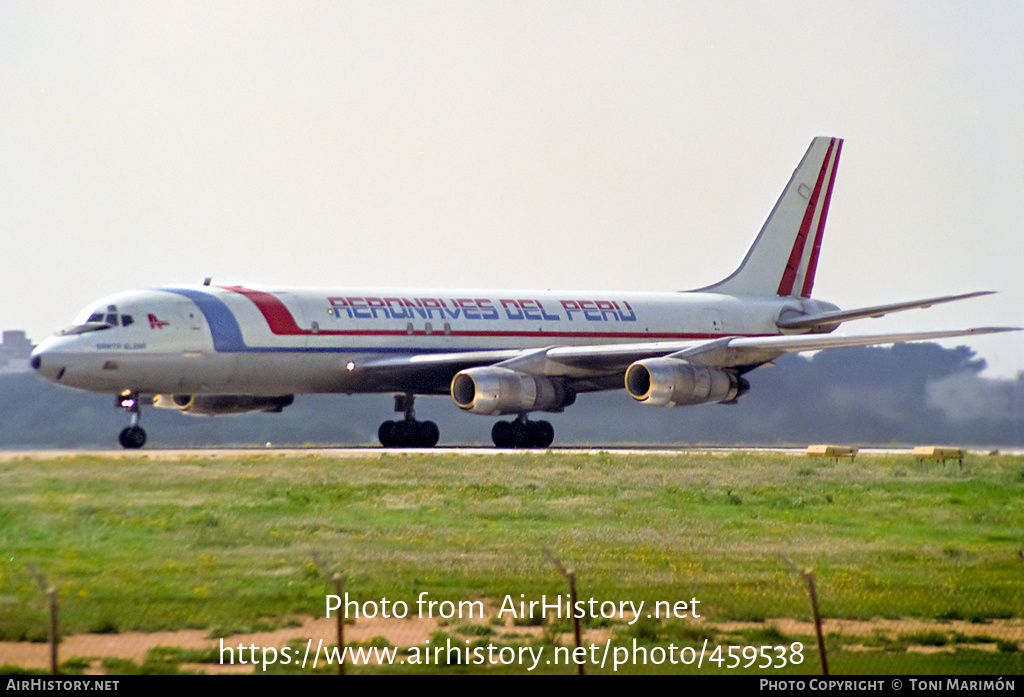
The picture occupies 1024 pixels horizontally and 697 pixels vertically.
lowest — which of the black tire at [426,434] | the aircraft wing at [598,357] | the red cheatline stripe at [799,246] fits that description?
the black tire at [426,434]

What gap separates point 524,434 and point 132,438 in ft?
33.5

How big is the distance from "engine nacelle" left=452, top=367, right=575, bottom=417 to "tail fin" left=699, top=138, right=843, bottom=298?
12.2m

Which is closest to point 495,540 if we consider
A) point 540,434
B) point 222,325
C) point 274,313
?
point 222,325

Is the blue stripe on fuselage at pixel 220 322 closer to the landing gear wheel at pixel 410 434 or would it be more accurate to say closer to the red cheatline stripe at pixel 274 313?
the red cheatline stripe at pixel 274 313

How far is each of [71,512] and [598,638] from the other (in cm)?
959

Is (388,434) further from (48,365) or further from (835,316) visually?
(835,316)

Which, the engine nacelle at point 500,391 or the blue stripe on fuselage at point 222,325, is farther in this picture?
the engine nacelle at point 500,391

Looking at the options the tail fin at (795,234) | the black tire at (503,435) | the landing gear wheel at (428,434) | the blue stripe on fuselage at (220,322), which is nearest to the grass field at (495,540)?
the blue stripe on fuselage at (220,322)

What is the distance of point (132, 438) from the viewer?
3400 centimetres

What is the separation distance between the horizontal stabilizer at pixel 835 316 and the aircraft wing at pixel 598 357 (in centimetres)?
408

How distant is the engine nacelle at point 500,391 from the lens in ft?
115

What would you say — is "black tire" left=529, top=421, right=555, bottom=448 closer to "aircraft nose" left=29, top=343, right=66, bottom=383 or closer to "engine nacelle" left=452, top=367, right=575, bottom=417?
"engine nacelle" left=452, top=367, right=575, bottom=417
